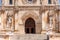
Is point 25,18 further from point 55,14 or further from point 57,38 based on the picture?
point 57,38

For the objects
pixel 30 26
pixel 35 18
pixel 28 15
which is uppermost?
pixel 28 15

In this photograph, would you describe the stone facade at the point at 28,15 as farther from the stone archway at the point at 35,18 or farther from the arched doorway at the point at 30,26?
the arched doorway at the point at 30,26

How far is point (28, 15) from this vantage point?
33531 millimetres

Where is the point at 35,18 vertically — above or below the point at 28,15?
below

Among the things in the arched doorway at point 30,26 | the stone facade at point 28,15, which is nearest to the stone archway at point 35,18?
the stone facade at point 28,15

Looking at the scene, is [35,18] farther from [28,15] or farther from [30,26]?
[30,26]

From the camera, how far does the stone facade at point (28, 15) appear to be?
32531 mm

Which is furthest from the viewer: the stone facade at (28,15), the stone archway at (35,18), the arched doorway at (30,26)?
the arched doorway at (30,26)

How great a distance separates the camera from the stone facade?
32531 millimetres

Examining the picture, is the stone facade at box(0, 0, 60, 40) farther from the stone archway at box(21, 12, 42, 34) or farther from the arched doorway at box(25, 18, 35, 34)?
the arched doorway at box(25, 18, 35, 34)

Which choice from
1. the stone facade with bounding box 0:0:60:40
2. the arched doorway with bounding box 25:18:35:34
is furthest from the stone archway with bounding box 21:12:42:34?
the arched doorway with bounding box 25:18:35:34

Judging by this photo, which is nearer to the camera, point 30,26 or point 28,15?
point 28,15

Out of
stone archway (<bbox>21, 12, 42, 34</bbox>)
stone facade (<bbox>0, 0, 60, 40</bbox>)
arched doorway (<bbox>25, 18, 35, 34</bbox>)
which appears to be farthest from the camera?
arched doorway (<bbox>25, 18, 35, 34</bbox>)

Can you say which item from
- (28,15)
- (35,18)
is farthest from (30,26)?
Result: (28,15)
